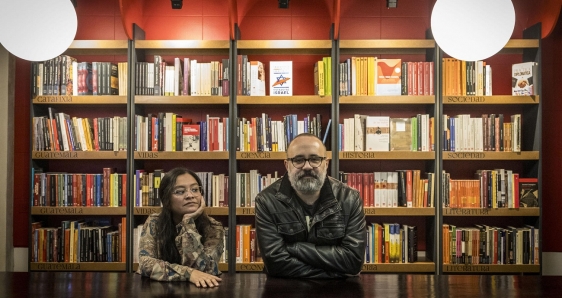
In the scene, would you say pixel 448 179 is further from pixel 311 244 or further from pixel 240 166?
pixel 311 244

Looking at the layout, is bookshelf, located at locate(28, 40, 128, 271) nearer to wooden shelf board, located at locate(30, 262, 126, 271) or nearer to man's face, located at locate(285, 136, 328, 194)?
wooden shelf board, located at locate(30, 262, 126, 271)

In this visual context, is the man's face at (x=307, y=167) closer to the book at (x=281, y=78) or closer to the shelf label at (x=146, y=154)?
the book at (x=281, y=78)

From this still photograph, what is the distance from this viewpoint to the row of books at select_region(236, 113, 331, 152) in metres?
3.95

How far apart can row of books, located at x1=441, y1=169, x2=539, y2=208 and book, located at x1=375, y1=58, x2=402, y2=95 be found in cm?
77

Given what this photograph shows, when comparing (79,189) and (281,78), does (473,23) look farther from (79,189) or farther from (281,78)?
(79,189)

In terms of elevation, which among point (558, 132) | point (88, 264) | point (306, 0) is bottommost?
point (88, 264)

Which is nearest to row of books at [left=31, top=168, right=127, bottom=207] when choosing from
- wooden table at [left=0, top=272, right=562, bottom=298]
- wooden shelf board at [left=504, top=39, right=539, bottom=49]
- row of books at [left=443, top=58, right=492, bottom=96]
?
wooden table at [left=0, top=272, right=562, bottom=298]

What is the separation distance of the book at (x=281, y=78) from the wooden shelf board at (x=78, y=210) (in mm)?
1508

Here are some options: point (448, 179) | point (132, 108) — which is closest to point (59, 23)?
point (132, 108)

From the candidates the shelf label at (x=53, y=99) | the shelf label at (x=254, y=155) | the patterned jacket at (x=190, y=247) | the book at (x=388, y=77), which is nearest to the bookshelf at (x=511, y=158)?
the book at (x=388, y=77)

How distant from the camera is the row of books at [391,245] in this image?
12.8 ft

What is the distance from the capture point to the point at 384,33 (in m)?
4.31

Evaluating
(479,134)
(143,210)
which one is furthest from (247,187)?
(479,134)

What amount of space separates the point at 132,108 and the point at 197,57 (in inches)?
28.4
